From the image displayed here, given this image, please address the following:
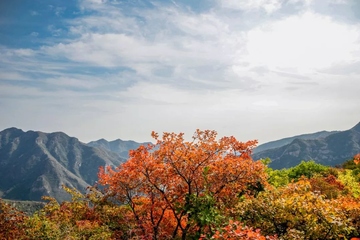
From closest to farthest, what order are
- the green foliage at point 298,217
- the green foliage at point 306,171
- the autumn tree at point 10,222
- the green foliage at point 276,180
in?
the green foliage at point 298,217
the autumn tree at point 10,222
the green foliage at point 276,180
the green foliage at point 306,171

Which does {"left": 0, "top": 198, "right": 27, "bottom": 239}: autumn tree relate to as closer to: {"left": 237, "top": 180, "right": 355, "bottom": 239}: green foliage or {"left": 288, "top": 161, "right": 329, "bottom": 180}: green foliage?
{"left": 237, "top": 180, "right": 355, "bottom": 239}: green foliage

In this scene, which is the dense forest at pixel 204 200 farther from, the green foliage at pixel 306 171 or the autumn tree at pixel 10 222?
the green foliage at pixel 306 171

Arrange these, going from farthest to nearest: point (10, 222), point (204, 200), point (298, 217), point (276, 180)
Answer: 1. point (276, 180)
2. point (10, 222)
3. point (204, 200)
4. point (298, 217)

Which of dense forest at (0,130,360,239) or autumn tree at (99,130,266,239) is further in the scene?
autumn tree at (99,130,266,239)

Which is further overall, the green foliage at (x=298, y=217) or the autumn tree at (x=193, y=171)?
the autumn tree at (x=193, y=171)

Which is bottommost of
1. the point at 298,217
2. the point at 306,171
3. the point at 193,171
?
the point at 306,171

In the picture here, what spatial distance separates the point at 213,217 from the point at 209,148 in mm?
4907

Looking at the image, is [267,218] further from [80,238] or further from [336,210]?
[80,238]

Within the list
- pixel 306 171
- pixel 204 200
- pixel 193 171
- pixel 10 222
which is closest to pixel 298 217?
pixel 204 200

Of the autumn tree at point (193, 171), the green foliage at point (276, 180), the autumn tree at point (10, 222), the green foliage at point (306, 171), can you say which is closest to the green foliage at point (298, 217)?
the autumn tree at point (193, 171)

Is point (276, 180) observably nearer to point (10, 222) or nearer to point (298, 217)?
point (298, 217)

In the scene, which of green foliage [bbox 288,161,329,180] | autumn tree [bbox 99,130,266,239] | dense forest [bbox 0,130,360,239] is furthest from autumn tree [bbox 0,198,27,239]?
green foliage [bbox 288,161,329,180]

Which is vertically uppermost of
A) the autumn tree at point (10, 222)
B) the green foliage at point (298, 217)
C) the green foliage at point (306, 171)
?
the green foliage at point (298, 217)

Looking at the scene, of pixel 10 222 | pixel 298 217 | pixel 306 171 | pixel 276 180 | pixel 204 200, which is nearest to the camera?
pixel 298 217
